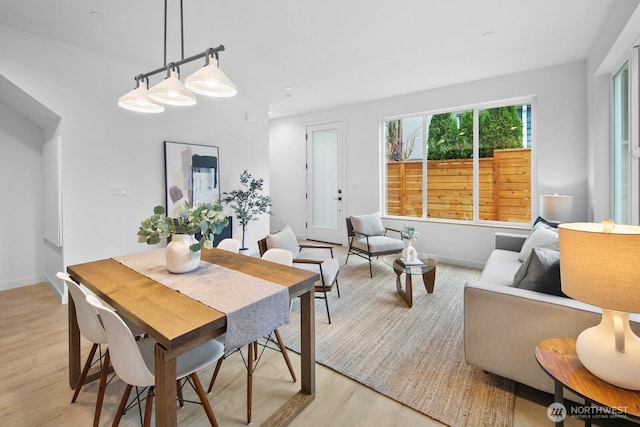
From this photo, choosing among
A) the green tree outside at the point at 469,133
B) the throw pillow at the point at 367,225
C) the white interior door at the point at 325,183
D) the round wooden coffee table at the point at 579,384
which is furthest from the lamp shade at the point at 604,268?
the white interior door at the point at 325,183

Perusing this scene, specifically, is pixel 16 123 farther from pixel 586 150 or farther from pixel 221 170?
pixel 586 150

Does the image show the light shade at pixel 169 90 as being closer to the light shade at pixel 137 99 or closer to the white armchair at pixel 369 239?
the light shade at pixel 137 99

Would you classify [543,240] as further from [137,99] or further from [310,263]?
[137,99]

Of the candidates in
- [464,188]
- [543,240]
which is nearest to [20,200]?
[543,240]

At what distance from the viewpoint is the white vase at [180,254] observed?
177 centimetres

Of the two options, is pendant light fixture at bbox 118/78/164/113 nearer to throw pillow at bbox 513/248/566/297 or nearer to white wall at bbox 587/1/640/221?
throw pillow at bbox 513/248/566/297

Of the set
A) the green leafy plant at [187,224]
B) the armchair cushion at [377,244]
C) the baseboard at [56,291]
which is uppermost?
the green leafy plant at [187,224]

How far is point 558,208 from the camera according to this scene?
3383 mm

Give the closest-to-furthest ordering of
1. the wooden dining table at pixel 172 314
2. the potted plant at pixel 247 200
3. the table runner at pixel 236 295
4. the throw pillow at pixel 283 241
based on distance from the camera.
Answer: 1. the wooden dining table at pixel 172 314
2. the table runner at pixel 236 295
3. the throw pillow at pixel 283 241
4. the potted plant at pixel 247 200

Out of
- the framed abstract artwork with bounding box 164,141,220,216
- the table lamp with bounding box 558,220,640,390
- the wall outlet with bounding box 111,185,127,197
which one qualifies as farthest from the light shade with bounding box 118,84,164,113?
the table lamp with bounding box 558,220,640,390

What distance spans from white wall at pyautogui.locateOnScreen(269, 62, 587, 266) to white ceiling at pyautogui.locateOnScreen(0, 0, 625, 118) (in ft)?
0.93

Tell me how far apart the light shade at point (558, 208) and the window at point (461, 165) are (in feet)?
2.60

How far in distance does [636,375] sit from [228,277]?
1.78 metres

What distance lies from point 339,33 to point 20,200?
415 centimetres
